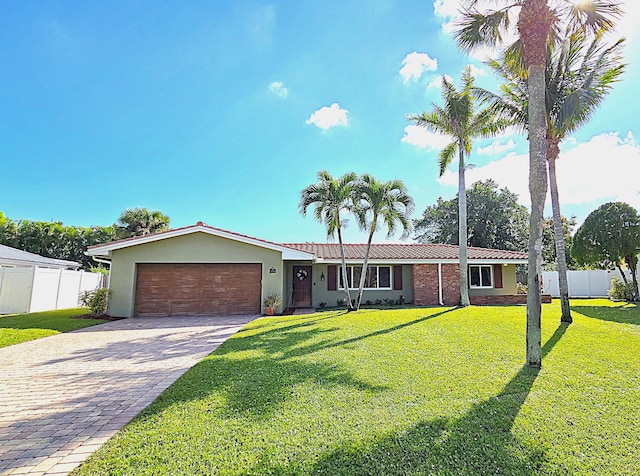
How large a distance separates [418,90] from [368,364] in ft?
39.9

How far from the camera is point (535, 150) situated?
6.13 metres

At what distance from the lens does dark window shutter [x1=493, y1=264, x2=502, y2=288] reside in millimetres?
18817

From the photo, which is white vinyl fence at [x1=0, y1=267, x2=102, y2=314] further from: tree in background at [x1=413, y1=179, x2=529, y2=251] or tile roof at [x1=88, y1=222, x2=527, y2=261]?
tree in background at [x1=413, y1=179, x2=529, y2=251]

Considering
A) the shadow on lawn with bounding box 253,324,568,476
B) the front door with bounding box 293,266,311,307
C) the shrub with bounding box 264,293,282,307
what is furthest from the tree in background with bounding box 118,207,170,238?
the shadow on lawn with bounding box 253,324,568,476

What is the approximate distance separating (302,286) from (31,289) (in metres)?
12.6

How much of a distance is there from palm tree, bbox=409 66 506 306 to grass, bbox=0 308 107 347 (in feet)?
51.2

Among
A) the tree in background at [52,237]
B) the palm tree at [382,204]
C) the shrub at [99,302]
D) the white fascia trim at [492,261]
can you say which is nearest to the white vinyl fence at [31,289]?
the shrub at [99,302]

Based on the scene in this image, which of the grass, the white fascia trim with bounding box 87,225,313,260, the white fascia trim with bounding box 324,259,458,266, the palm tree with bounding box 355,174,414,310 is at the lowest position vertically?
the grass

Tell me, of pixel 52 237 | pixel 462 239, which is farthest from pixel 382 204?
pixel 52 237

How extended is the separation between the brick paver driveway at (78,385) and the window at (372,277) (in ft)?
29.5

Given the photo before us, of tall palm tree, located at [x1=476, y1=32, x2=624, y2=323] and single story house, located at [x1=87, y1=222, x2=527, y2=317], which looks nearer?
tall palm tree, located at [x1=476, y1=32, x2=624, y2=323]

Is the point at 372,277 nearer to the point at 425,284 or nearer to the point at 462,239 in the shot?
the point at 425,284

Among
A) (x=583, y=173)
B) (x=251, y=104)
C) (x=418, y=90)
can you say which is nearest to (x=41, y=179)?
(x=251, y=104)

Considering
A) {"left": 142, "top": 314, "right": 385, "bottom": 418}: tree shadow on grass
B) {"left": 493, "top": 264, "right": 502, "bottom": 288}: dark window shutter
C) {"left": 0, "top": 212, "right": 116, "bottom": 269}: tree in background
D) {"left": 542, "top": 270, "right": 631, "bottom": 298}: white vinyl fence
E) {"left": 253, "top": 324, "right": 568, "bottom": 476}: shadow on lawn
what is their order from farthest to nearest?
{"left": 0, "top": 212, "right": 116, "bottom": 269}: tree in background, {"left": 542, "top": 270, "right": 631, "bottom": 298}: white vinyl fence, {"left": 493, "top": 264, "right": 502, "bottom": 288}: dark window shutter, {"left": 142, "top": 314, "right": 385, "bottom": 418}: tree shadow on grass, {"left": 253, "top": 324, "right": 568, "bottom": 476}: shadow on lawn
